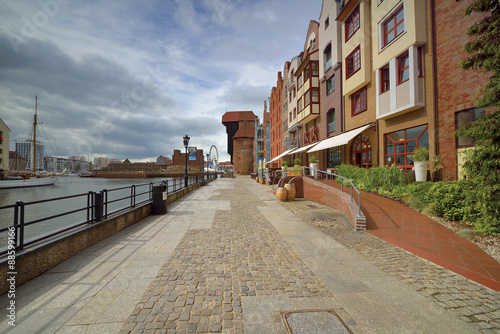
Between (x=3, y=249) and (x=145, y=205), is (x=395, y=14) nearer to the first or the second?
(x=145, y=205)

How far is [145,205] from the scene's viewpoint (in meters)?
8.31

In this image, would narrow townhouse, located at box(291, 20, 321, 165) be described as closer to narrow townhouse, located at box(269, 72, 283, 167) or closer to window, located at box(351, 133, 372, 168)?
window, located at box(351, 133, 372, 168)

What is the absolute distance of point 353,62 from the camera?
1506cm

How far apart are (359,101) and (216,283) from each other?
599 inches

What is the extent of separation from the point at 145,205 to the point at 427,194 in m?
9.83

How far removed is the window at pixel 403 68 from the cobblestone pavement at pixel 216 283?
35.3 ft

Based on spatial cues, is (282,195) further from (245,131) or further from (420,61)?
(245,131)

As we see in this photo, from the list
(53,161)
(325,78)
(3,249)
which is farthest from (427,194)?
(53,161)

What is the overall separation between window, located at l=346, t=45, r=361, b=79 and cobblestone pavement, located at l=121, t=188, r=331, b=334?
45.4ft

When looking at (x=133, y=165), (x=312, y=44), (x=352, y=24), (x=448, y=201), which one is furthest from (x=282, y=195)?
(x=133, y=165)

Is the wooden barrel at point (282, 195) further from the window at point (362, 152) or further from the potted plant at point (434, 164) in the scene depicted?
the potted plant at point (434, 164)

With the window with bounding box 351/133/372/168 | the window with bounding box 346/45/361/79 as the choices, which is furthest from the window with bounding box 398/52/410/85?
the window with bounding box 351/133/372/168

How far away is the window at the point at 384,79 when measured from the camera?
40.1 ft

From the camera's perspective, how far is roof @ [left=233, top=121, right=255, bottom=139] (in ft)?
260
